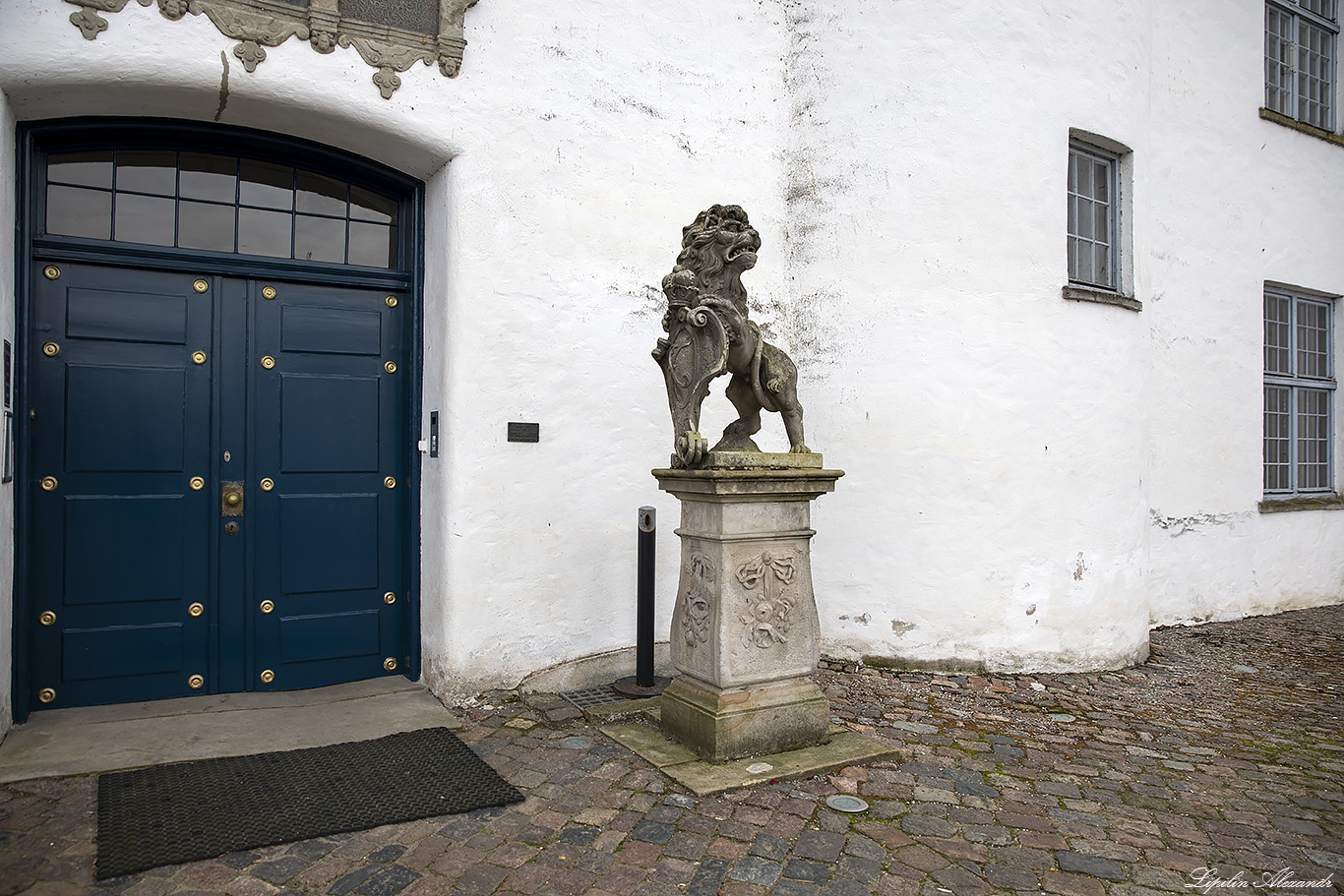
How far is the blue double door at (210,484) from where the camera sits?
4367mm

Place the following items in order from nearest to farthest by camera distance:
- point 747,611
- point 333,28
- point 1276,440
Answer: point 747,611
point 333,28
point 1276,440

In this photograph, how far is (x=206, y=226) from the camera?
467cm

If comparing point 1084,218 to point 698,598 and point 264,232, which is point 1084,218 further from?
point 264,232

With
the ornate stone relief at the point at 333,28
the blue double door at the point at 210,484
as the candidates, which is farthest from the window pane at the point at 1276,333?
the blue double door at the point at 210,484

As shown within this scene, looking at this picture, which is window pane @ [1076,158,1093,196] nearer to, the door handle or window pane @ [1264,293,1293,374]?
window pane @ [1264,293,1293,374]

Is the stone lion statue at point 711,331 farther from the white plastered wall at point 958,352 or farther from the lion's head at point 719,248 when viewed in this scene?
the white plastered wall at point 958,352

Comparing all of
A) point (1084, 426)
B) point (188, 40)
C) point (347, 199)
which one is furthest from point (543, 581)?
point (1084, 426)

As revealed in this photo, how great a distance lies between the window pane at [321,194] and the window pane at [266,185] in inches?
2.2

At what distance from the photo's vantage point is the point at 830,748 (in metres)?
3.91

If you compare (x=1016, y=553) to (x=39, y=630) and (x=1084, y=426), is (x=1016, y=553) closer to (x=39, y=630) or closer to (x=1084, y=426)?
(x=1084, y=426)

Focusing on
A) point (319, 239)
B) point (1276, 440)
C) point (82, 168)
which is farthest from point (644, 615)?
point (1276, 440)

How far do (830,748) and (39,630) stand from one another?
3.89 meters

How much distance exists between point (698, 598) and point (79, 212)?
3.68m

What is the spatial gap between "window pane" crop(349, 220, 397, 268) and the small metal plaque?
4.18ft
